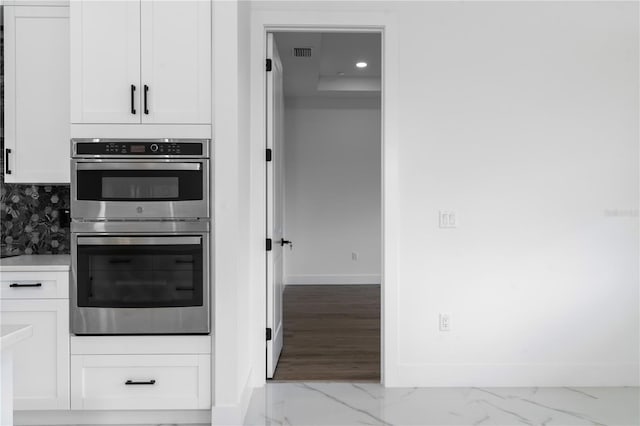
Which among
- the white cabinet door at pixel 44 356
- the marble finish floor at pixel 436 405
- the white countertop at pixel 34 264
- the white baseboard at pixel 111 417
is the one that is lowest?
the marble finish floor at pixel 436 405

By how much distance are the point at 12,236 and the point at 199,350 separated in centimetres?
150

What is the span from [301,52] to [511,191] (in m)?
2.68

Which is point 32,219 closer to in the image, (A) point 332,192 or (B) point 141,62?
(B) point 141,62

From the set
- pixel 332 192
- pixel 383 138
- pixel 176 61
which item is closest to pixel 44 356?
pixel 176 61

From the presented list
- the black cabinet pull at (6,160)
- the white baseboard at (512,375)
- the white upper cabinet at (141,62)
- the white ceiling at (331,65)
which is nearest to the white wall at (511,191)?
the white baseboard at (512,375)

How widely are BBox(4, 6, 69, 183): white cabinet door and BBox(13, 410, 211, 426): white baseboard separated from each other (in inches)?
52.0

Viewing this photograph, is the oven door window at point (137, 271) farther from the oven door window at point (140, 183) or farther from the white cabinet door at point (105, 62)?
the white cabinet door at point (105, 62)

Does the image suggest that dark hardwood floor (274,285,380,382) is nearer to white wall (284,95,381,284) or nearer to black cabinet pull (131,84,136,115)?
white wall (284,95,381,284)

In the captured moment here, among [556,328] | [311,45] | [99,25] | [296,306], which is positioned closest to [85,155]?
[99,25]

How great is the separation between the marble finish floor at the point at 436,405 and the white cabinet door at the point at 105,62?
1826 mm

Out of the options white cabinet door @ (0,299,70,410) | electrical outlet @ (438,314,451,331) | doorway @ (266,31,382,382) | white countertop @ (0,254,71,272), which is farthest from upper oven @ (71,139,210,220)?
doorway @ (266,31,382,382)

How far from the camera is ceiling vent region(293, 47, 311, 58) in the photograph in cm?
462

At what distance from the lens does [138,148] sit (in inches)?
95.9

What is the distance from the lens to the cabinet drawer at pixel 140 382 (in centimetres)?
244
